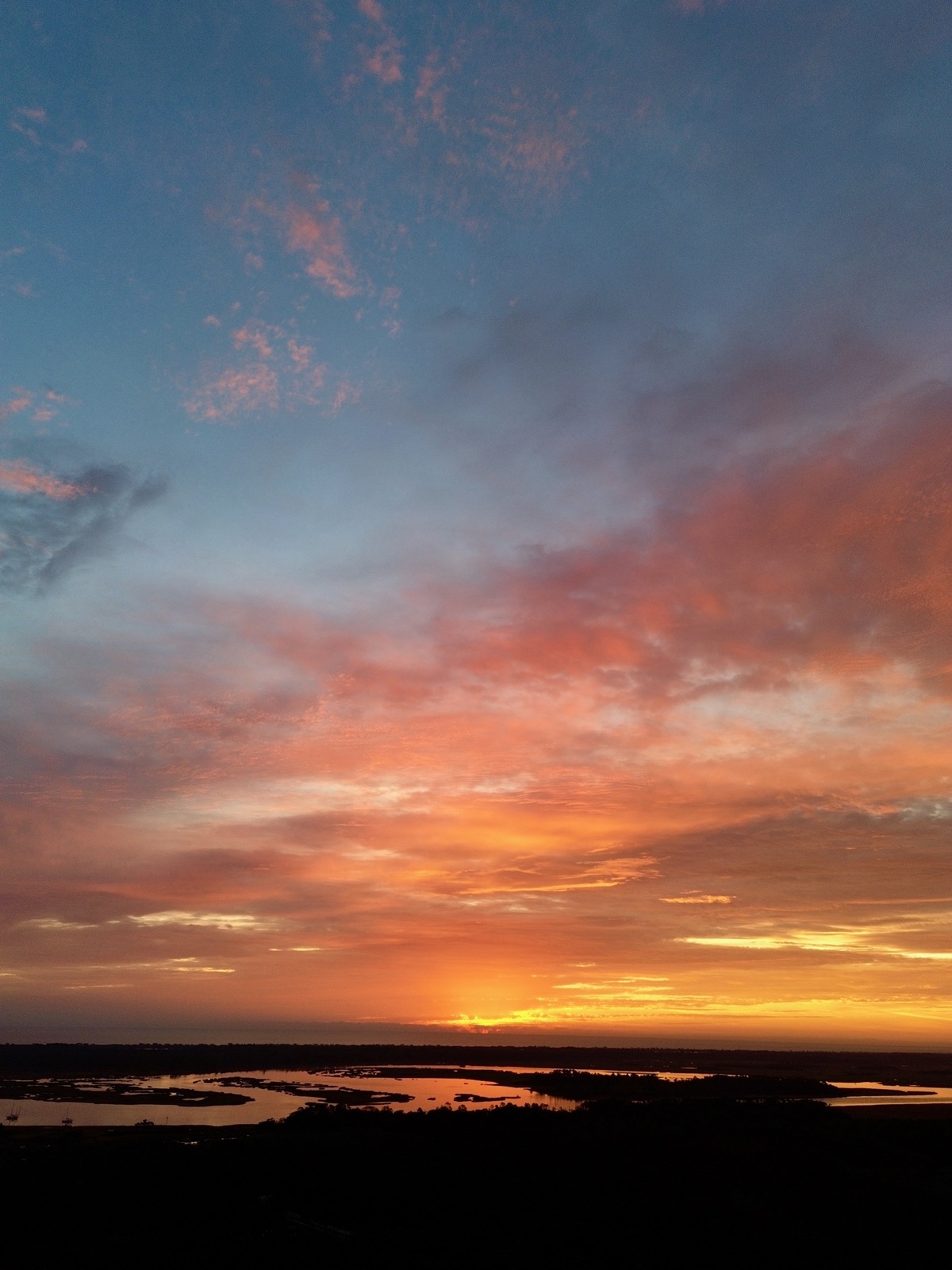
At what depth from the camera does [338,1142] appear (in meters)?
43.0

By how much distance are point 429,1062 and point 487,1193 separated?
126776 millimetres

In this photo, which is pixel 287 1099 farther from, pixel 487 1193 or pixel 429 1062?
pixel 429 1062

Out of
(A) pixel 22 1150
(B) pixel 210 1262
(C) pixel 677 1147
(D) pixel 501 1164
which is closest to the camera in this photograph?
(B) pixel 210 1262

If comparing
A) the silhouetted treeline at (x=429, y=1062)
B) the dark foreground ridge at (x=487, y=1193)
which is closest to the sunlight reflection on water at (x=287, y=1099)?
the silhouetted treeline at (x=429, y=1062)

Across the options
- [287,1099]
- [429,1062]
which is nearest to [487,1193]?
[287,1099]

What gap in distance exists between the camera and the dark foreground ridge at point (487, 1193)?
2711 centimetres

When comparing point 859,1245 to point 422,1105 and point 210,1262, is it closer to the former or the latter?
point 210,1262

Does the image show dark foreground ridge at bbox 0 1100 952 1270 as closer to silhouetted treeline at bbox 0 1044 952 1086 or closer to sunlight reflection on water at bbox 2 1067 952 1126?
sunlight reflection on water at bbox 2 1067 952 1126

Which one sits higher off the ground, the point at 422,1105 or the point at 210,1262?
the point at 210,1262

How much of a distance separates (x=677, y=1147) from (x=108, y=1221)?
26716mm

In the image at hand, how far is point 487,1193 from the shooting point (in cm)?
3412

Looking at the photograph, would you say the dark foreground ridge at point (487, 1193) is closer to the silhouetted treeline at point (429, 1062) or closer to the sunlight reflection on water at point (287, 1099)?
the sunlight reflection on water at point (287, 1099)

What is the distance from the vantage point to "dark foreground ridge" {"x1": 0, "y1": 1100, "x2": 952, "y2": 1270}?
27109 mm

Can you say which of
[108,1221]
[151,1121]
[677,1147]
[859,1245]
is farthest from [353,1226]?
[151,1121]
